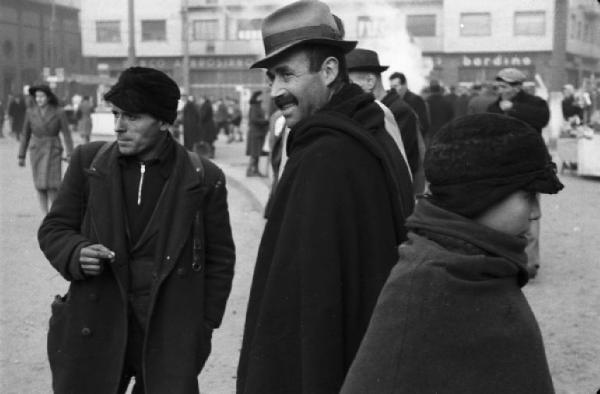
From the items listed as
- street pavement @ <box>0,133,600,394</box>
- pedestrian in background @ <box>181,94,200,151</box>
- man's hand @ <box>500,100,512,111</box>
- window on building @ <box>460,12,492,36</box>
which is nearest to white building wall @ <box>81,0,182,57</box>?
window on building @ <box>460,12,492,36</box>

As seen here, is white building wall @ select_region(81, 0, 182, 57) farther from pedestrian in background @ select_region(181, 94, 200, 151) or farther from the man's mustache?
A: the man's mustache

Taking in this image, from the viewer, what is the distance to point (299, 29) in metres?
2.63

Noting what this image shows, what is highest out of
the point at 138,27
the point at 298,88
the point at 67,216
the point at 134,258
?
the point at 138,27

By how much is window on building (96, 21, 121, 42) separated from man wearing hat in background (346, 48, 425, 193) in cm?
5935

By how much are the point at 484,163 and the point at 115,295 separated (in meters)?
1.70

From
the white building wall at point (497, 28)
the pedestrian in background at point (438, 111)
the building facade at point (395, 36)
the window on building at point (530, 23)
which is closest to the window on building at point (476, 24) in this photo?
the building facade at point (395, 36)

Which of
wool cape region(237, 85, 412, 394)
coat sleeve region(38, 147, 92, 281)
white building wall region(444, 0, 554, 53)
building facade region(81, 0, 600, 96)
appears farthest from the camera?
white building wall region(444, 0, 554, 53)

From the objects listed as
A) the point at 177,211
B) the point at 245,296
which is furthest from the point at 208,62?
the point at 177,211

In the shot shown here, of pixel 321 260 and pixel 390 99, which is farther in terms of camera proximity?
pixel 390 99

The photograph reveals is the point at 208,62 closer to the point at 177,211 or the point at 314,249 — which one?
the point at 177,211

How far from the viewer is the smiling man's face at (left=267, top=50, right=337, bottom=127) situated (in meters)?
2.59

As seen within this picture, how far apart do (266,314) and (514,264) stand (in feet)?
2.39

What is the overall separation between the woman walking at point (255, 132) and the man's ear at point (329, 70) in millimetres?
13346

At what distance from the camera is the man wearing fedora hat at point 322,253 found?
228 cm
